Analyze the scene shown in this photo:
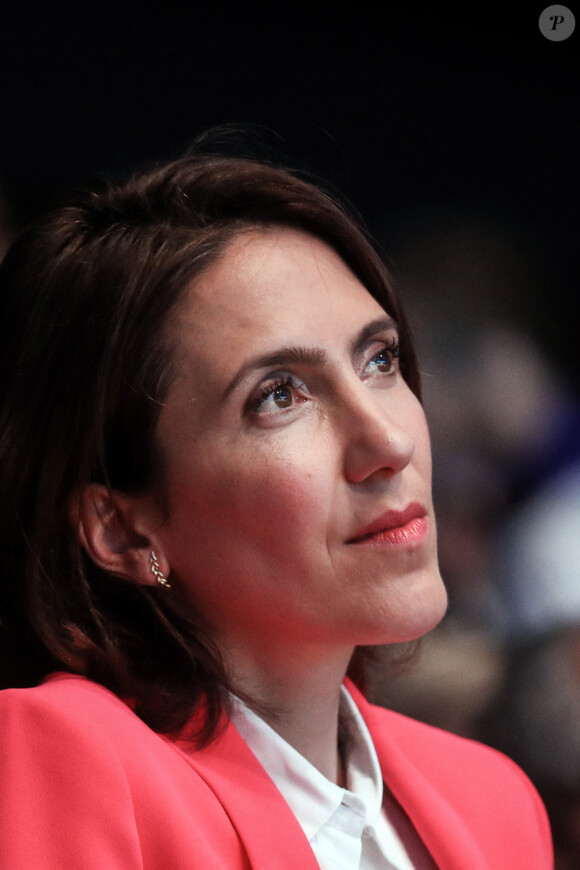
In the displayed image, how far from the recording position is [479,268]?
172cm

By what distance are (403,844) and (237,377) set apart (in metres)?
0.63

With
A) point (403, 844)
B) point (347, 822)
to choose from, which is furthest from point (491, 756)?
point (347, 822)

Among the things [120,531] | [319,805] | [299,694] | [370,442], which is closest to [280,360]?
[370,442]

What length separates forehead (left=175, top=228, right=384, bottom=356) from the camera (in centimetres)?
115

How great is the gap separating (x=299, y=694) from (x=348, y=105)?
0.88m

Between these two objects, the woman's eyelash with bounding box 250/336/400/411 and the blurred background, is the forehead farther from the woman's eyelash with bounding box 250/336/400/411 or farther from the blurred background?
the blurred background

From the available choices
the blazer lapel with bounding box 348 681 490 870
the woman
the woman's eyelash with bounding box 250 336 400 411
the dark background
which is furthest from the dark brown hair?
the blazer lapel with bounding box 348 681 490 870

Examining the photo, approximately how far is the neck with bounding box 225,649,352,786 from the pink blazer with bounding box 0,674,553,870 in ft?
0.26

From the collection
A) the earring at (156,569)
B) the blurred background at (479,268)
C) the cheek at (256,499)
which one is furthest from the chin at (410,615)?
the blurred background at (479,268)

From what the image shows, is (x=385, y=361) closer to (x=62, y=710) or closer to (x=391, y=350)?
(x=391, y=350)

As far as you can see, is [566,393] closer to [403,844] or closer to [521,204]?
[521,204]

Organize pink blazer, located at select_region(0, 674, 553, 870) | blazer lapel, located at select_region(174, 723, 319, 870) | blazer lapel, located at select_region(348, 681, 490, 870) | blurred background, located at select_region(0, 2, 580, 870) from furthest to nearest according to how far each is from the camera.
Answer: blurred background, located at select_region(0, 2, 580, 870), blazer lapel, located at select_region(348, 681, 490, 870), blazer lapel, located at select_region(174, 723, 319, 870), pink blazer, located at select_region(0, 674, 553, 870)

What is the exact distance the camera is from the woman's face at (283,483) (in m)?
1.13

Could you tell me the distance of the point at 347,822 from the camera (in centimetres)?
120
